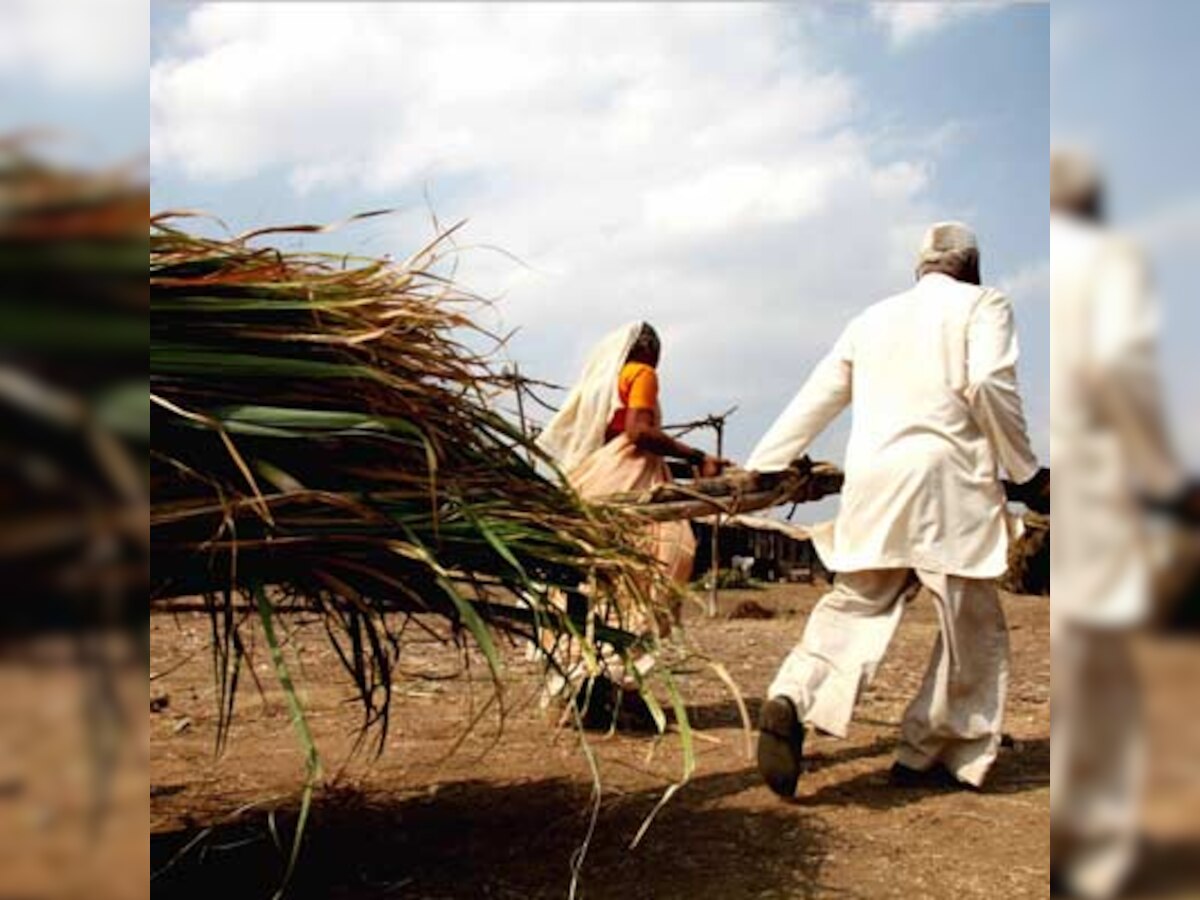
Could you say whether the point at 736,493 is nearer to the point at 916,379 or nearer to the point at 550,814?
the point at 916,379

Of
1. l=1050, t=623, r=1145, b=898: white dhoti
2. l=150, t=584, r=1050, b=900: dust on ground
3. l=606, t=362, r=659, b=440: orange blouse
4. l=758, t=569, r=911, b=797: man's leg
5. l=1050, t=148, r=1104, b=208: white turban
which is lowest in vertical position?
l=150, t=584, r=1050, b=900: dust on ground

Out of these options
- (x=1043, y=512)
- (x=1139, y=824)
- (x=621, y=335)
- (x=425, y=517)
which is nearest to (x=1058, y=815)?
(x=1139, y=824)

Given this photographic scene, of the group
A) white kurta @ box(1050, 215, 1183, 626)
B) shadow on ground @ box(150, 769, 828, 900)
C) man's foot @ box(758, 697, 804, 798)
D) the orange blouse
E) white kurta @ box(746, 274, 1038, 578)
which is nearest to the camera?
white kurta @ box(1050, 215, 1183, 626)

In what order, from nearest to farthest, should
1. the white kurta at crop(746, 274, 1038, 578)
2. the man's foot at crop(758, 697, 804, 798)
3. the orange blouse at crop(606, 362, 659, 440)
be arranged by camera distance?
the man's foot at crop(758, 697, 804, 798)
the white kurta at crop(746, 274, 1038, 578)
the orange blouse at crop(606, 362, 659, 440)

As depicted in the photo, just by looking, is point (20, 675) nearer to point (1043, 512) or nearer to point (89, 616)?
point (89, 616)

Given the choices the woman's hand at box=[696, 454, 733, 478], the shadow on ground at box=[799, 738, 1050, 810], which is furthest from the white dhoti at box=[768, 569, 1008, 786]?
the woman's hand at box=[696, 454, 733, 478]

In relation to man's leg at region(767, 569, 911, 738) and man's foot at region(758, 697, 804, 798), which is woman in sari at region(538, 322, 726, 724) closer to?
man's leg at region(767, 569, 911, 738)

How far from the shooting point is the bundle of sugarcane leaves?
8.32ft

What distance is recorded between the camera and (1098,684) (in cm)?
50

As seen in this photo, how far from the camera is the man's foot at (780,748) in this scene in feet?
12.8

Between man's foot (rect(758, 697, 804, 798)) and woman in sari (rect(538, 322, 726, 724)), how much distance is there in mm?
1042

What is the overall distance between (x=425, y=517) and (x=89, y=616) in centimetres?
229

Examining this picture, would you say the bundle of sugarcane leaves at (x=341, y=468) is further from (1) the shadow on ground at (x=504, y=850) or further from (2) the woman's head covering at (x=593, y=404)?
(2) the woman's head covering at (x=593, y=404)

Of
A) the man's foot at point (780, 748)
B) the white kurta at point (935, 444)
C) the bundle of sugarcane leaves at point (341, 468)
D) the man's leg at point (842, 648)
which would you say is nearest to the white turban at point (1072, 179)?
the bundle of sugarcane leaves at point (341, 468)
